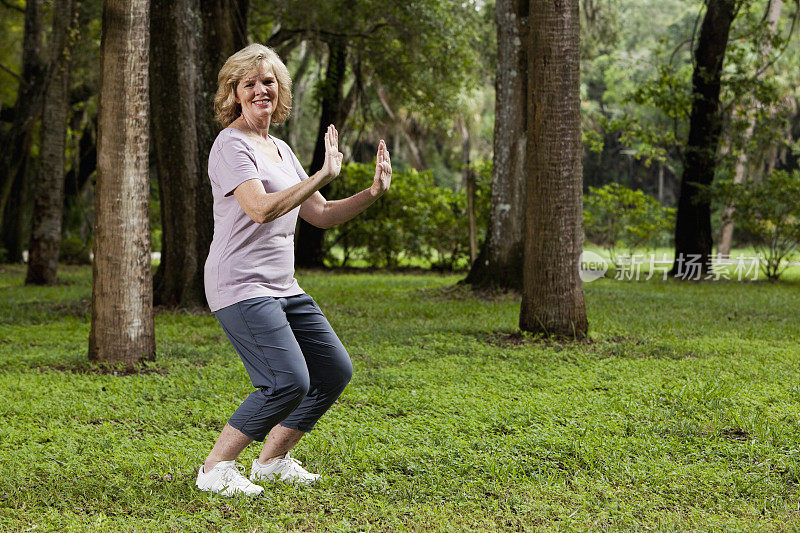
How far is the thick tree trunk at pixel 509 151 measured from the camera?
1142 cm

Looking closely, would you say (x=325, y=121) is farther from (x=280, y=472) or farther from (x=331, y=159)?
(x=331, y=159)

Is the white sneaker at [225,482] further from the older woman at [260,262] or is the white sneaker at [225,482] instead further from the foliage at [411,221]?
the foliage at [411,221]

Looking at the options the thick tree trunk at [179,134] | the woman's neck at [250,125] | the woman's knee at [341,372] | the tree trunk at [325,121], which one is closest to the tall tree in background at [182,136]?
the thick tree trunk at [179,134]

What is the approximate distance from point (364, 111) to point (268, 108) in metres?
13.7

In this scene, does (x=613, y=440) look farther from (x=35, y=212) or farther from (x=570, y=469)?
(x=35, y=212)

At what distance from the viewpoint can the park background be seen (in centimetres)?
391

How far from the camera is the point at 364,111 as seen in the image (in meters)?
17.0

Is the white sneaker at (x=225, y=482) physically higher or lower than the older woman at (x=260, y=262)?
lower

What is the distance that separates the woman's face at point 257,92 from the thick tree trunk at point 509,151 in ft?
26.7

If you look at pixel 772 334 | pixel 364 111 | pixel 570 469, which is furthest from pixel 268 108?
pixel 364 111

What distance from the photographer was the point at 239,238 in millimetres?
3396

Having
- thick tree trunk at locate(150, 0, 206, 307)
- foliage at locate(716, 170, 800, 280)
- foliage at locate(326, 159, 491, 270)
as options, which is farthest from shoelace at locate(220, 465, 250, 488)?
foliage at locate(716, 170, 800, 280)

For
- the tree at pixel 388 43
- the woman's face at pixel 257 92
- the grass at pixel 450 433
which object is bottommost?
the grass at pixel 450 433

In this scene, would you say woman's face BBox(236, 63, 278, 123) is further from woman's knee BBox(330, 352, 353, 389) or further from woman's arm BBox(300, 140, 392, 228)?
woman's knee BBox(330, 352, 353, 389)
